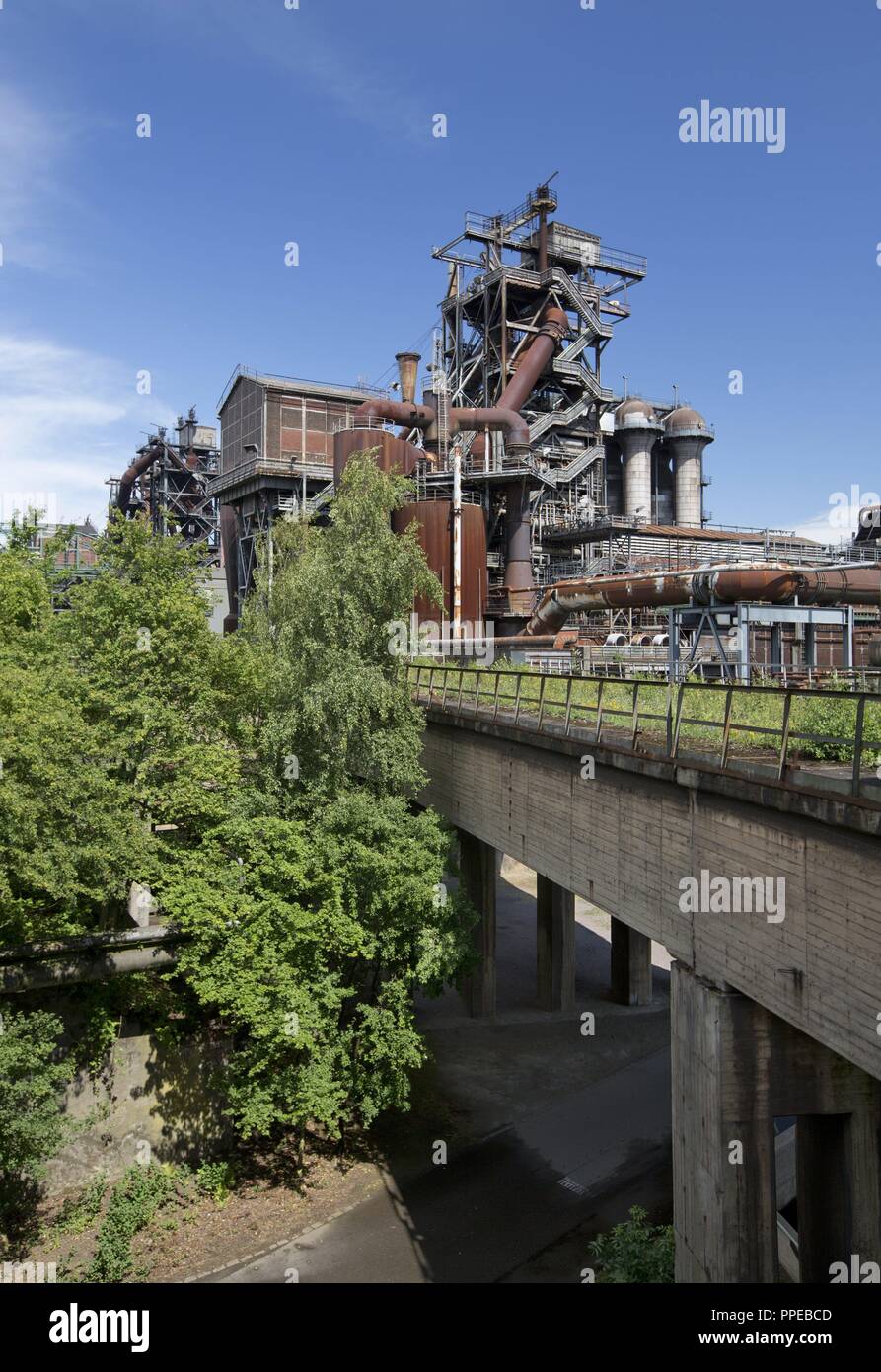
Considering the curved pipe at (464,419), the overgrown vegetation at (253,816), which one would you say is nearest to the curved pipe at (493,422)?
the curved pipe at (464,419)

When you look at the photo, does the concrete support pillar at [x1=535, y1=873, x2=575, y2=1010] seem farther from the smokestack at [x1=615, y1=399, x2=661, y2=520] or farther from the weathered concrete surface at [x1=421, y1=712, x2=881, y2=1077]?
the smokestack at [x1=615, y1=399, x2=661, y2=520]

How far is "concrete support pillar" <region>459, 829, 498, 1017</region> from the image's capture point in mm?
24172

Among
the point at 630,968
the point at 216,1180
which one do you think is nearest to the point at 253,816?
the point at 216,1180

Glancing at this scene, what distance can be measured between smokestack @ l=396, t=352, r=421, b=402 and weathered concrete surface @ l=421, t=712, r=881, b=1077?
41.1 metres

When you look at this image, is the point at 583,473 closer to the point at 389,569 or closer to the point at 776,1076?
the point at 389,569

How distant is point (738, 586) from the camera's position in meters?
23.0

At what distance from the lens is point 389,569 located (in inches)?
787

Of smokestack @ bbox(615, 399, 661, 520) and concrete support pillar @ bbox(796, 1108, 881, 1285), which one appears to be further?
smokestack @ bbox(615, 399, 661, 520)

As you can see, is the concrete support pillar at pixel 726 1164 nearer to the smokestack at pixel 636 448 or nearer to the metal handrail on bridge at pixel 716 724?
the metal handrail on bridge at pixel 716 724

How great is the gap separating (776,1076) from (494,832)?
908 centimetres

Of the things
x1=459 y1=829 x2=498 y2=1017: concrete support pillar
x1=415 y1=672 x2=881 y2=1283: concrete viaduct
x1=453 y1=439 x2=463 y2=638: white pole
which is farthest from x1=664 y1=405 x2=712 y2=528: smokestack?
x1=415 y1=672 x2=881 y2=1283: concrete viaduct

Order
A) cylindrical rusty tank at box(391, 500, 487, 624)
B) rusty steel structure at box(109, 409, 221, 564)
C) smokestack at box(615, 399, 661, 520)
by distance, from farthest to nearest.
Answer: rusty steel structure at box(109, 409, 221, 564), smokestack at box(615, 399, 661, 520), cylindrical rusty tank at box(391, 500, 487, 624)

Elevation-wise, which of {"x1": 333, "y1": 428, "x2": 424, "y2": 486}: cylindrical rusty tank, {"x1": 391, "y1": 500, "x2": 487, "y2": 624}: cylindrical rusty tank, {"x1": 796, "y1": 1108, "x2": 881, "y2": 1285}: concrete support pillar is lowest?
{"x1": 796, "y1": 1108, "x2": 881, "y2": 1285}: concrete support pillar
